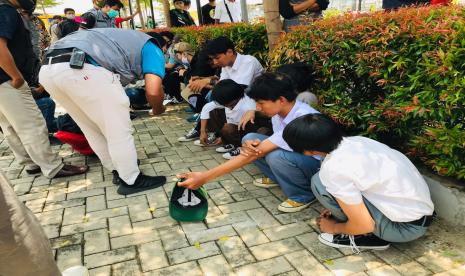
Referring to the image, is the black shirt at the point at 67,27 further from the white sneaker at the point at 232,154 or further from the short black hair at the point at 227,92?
the white sneaker at the point at 232,154

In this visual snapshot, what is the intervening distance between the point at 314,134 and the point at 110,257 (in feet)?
5.04

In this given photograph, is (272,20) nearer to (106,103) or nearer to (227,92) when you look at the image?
(227,92)

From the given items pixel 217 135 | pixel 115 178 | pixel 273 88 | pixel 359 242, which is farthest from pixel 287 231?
pixel 217 135

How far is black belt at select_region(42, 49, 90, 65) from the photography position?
2952 millimetres

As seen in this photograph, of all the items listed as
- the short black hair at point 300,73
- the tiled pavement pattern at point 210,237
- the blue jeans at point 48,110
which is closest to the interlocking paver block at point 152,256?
the tiled pavement pattern at point 210,237

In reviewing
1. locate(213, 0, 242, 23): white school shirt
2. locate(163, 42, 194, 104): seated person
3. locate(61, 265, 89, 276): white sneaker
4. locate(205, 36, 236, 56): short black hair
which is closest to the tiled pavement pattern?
locate(61, 265, 89, 276): white sneaker

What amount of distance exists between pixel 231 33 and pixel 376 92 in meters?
2.97

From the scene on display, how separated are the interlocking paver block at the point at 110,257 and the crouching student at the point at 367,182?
1.29 metres

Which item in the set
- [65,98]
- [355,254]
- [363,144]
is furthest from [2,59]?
[355,254]

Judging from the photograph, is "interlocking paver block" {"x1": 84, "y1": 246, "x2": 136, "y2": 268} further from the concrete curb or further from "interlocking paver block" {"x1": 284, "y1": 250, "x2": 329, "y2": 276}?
the concrete curb

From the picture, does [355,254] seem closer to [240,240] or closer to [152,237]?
[240,240]

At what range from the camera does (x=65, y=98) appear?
10.4 ft

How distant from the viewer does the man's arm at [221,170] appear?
2.65 metres

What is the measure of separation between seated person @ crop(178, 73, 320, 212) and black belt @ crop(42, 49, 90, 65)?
1.44 metres
